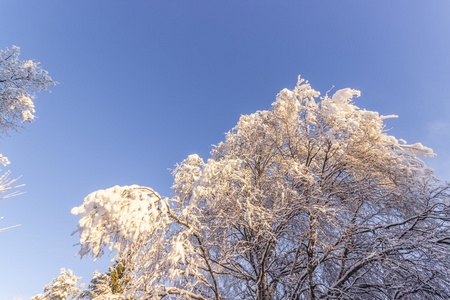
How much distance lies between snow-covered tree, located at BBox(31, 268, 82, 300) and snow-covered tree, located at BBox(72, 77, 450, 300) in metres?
7.29

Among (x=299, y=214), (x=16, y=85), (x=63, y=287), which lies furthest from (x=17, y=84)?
(x=299, y=214)

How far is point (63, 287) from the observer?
1003 cm

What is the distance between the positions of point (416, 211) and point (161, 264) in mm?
5737

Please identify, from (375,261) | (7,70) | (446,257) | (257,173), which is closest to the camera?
(446,257)

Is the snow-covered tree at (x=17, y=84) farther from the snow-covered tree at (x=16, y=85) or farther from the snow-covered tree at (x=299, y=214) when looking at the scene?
the snow-covered tree at (x=299, y=214)

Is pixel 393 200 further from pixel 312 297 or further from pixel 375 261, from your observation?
pixel 312 297

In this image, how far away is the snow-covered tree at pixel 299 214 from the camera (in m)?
3.51

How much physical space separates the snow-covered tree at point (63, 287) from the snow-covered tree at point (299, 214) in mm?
7287

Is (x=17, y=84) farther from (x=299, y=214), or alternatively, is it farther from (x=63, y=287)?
(x=299, y=214)

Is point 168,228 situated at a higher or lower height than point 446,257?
higher

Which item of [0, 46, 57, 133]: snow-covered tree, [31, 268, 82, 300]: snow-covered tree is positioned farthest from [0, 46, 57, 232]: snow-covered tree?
[31, 268, 82, 300]: snow-covered tree

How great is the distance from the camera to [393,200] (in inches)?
214

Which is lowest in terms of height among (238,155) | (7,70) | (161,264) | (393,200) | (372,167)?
(161,264)

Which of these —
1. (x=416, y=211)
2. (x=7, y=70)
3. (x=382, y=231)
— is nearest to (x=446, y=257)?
(x=382, y=231)
